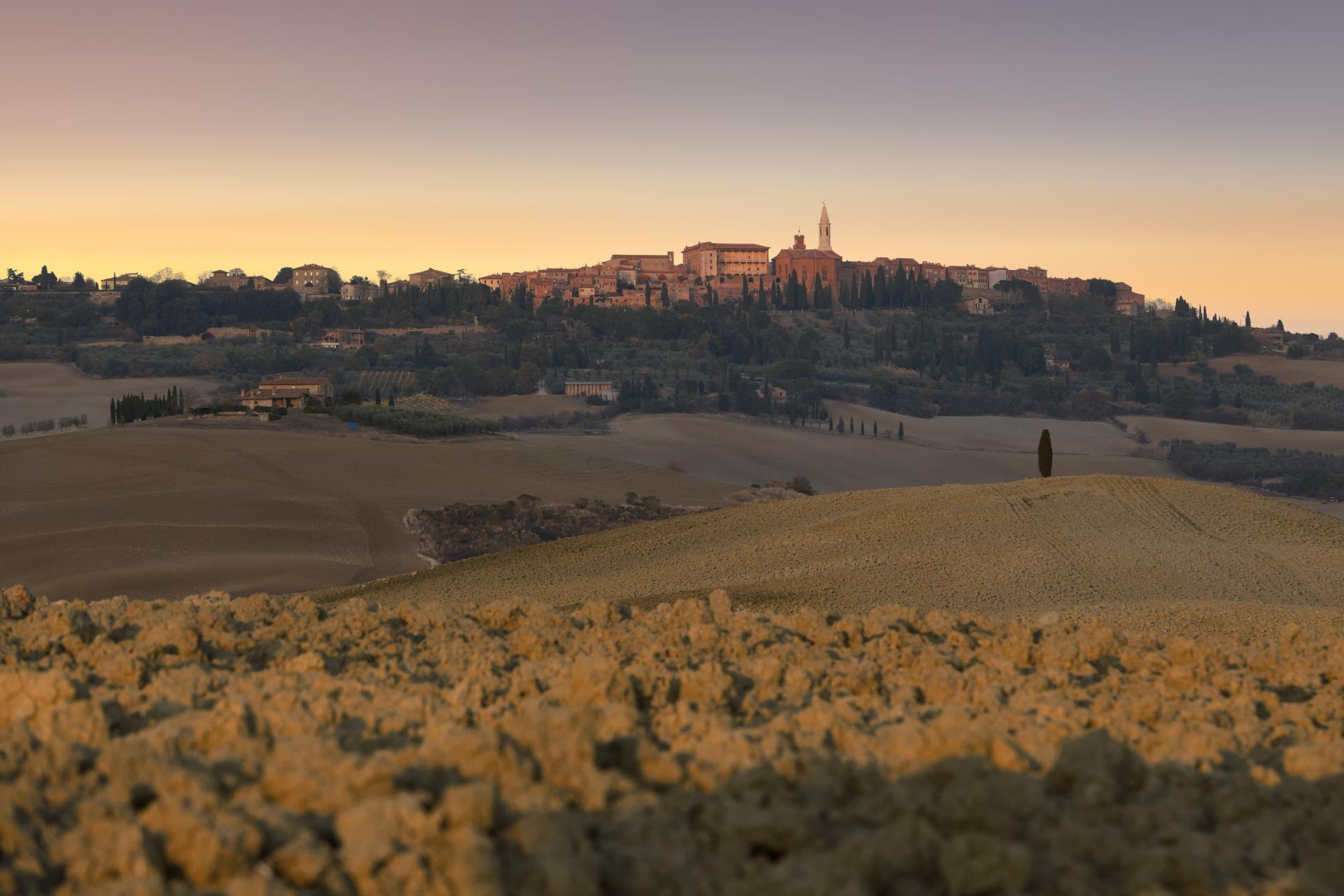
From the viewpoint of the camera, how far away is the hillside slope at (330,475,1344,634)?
1928 centimetres

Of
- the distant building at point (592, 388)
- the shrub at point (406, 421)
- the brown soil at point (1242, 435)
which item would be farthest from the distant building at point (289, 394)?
the brown soil at point (1242, 435)

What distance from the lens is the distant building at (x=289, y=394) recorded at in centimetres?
7394

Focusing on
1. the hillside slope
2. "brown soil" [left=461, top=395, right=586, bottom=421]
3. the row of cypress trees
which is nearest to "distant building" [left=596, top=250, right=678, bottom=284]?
"brown soil" [left=461, top=395, right=586, bottom=421]

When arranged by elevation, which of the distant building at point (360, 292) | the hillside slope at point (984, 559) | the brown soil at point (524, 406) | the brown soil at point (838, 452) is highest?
the distant building at point (360, 292)

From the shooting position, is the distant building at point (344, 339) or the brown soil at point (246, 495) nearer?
the brown soil at point (246, 495)

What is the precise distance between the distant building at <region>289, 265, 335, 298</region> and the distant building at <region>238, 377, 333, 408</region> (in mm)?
102766

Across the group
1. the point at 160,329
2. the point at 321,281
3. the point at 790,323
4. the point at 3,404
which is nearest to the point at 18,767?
the point at 3,404

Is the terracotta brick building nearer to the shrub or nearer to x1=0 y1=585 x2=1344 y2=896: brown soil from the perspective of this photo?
the shrub

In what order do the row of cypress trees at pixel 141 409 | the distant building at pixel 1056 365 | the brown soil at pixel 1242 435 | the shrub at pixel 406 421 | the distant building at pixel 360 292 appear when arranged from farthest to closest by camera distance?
the distant building at pixel 360 292 → the distant building at pixel 1056 365 → the brown soil at pixel 1242 435 → the row of cypress trees at pixel 141 409 → the shrub at pixel 406 421

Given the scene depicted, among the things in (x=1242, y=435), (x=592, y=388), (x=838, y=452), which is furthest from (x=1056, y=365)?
(x=838, y=452)

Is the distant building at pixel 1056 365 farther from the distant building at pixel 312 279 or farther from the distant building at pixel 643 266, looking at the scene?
the distant building at pixel 312 279

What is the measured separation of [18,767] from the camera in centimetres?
573

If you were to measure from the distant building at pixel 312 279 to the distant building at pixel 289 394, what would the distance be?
102766mm

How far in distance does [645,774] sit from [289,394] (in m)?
76.2
